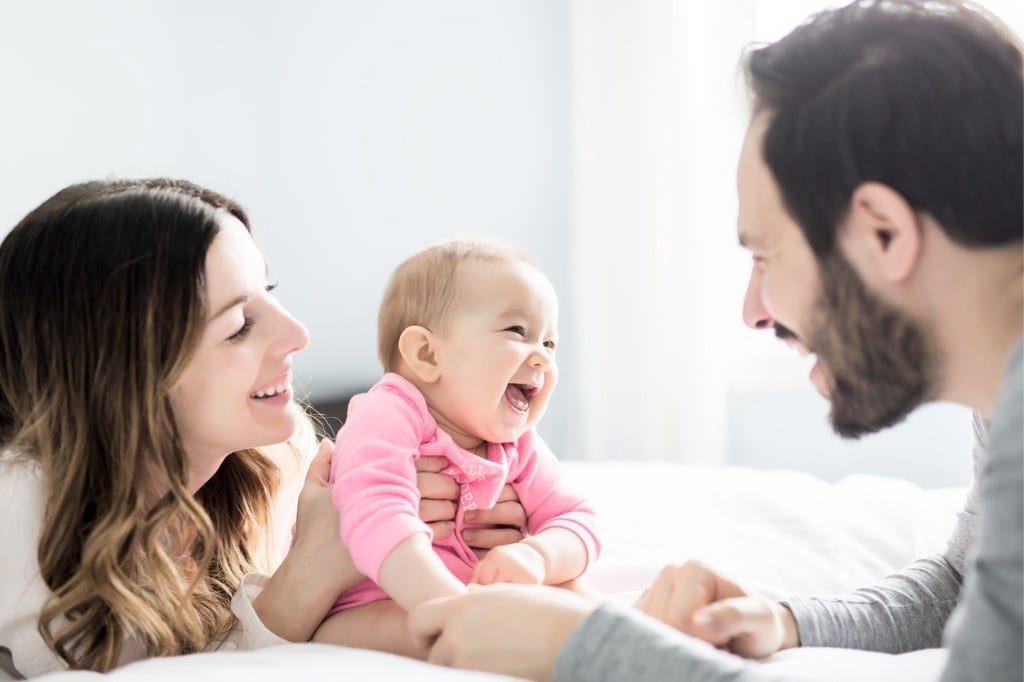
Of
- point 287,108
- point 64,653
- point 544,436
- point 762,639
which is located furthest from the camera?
point 544,436

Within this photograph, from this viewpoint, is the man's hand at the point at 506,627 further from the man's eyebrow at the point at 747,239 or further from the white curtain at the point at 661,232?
the white curtain at the point at 661,232

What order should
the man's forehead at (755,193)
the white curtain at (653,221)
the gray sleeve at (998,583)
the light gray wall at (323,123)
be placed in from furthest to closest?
1. the white curtain at (653,221)
2. the light gray wall at (323,123)
3. the man's forehead at (755,193)
4. the gray sleeve at (998,583)

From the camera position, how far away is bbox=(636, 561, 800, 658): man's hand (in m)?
1.20

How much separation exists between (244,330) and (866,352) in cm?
80

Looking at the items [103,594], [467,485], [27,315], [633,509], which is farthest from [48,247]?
[633,509]

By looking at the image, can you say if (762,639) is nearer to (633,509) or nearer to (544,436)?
(633,509)

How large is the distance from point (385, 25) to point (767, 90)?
2293 mm

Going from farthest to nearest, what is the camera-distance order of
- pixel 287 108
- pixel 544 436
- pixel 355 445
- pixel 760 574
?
1. pixel 544 436
2. pixel 287 108
3. pixel 760 574
4. pixel 355 445

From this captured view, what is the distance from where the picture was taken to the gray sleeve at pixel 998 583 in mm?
896

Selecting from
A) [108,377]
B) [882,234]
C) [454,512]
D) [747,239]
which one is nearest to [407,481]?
[454,512]

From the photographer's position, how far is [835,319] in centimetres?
121

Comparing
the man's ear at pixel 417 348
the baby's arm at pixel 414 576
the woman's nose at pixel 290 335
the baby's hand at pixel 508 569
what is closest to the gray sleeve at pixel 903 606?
the baby's hand at pixel 508 569

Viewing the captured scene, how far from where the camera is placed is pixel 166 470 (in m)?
1.43

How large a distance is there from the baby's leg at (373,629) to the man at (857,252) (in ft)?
0.52
